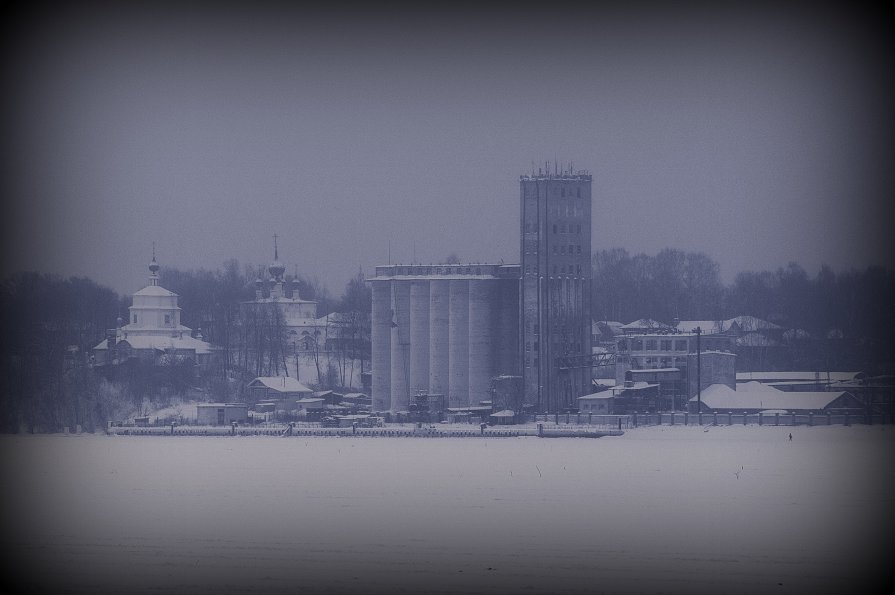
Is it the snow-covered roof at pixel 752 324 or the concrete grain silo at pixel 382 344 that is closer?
the concrete grain silo at pixel 382 344

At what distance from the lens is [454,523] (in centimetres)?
3241

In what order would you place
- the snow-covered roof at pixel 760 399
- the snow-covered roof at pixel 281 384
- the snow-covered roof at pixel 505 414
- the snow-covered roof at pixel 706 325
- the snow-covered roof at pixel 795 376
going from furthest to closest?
the snow-covered roof at pixel 706 325 < the snow-covered roof at pixel 795 376 < the snow-covered roof at pixel 281 384 < the snow-covered roof at pixel 505 414 < the snow-covered roof at pixel 760 399

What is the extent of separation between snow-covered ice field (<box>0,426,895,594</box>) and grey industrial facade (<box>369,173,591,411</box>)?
28824 millimetres

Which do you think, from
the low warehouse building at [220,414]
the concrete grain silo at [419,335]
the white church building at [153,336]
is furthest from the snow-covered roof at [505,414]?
the white church building at [153,336]

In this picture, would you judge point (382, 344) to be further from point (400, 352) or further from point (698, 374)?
point (698, 374)

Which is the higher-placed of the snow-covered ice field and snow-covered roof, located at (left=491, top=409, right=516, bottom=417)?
the snow-covered ice field

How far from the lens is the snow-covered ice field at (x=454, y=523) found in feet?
86.6

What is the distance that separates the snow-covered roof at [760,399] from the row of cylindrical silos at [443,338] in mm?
10325

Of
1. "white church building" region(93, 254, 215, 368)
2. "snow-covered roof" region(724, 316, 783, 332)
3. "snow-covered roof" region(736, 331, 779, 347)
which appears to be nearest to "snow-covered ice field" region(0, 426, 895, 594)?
"white church building" region(93, 254, 215, 368)

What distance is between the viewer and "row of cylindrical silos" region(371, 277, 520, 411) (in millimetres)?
83375

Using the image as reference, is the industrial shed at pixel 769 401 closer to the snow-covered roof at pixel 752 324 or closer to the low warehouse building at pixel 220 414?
the snow-covered roof at pixel 752 324

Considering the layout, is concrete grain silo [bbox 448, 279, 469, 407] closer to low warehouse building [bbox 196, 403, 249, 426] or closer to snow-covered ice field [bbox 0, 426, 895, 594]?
low warehouse building [bbox 196, 403, 249, 426]

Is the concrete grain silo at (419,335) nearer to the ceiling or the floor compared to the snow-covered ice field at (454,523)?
nearer to the ceiling

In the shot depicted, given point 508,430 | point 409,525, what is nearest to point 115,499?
point 409,525
